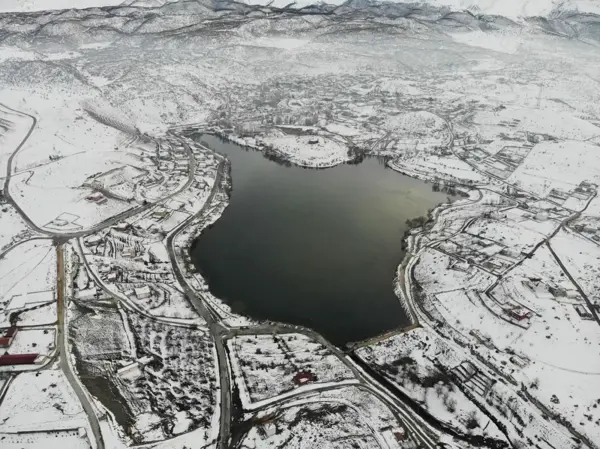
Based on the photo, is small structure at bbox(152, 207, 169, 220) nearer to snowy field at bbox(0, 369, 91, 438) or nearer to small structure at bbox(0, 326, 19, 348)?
small structure at bbox(0, 326, 19, 348)

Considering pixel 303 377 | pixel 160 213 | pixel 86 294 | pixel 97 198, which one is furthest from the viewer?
pixel 97 198

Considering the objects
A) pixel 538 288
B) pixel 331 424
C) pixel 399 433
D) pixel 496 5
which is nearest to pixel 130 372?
pixel 331 424

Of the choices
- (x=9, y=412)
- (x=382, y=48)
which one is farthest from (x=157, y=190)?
(x=382, y=48)

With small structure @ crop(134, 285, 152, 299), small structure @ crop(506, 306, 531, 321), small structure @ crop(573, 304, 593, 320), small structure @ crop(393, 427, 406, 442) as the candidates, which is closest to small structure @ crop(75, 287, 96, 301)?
small structure @ crop(134, 285, 152, 299)

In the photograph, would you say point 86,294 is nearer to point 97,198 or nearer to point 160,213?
point 160,213

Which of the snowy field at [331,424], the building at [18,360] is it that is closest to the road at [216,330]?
the snowy field at [331,424]

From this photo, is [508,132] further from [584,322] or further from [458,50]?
[458,50]
